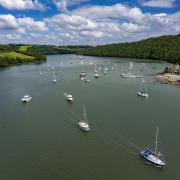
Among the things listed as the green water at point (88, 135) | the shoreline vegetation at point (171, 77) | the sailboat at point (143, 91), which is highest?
the green water at point (88, 135)

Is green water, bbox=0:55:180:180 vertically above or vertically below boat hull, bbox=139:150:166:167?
below

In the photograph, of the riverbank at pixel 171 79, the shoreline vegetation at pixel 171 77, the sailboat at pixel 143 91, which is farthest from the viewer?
the shoreline vegetation at pixel 171 77

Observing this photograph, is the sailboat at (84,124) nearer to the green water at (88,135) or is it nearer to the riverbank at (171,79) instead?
the green water at (88,135)

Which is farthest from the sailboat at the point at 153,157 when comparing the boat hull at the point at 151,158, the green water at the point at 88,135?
the green water at the point at 88,135

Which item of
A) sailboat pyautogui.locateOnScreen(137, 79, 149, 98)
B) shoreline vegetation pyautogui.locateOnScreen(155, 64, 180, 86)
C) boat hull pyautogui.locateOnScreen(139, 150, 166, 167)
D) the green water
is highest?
boat hull pyautogui.locateOnScreen(139, 150, 166, 167)

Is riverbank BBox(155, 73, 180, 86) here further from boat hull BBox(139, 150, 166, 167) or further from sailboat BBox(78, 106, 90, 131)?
boat hull BBox(139, 150, 166, 167)

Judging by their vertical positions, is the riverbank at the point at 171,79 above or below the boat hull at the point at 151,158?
below

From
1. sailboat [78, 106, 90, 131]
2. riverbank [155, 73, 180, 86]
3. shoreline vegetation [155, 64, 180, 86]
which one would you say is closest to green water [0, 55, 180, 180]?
sailboat [78, 106, 90, 131]

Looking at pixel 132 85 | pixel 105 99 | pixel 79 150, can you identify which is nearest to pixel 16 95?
pixel 105 99

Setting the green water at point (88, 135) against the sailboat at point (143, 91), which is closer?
the green water at point (88, 135)
